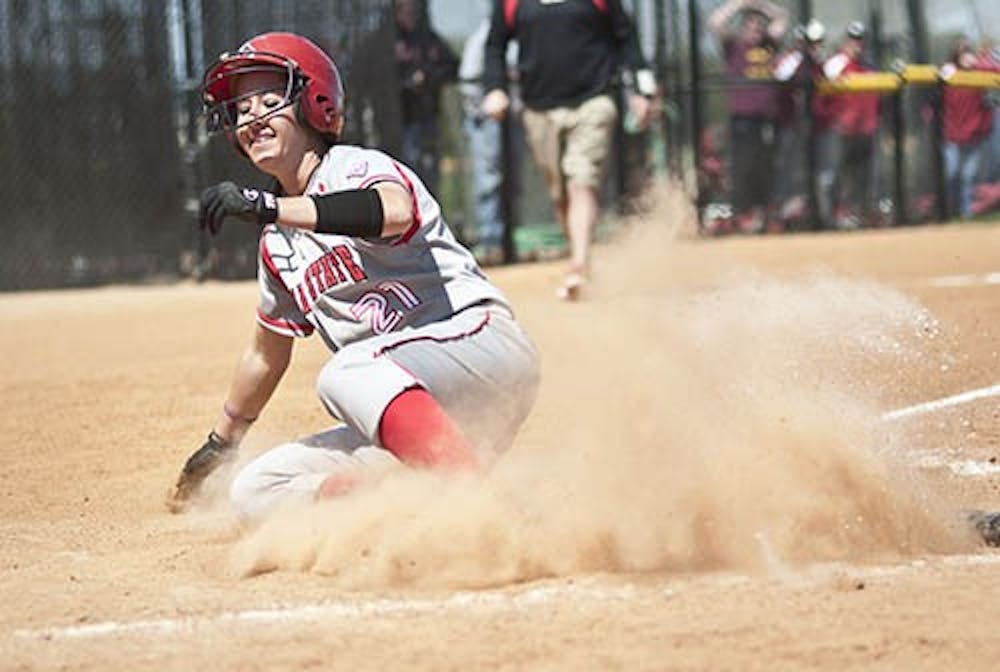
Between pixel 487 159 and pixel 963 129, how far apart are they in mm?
5614

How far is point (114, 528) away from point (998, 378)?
389 centimetres

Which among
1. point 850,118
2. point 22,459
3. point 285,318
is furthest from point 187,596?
point 850,118

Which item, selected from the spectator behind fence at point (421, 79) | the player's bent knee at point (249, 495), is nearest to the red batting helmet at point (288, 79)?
the player's bent knee at point (249, 495)

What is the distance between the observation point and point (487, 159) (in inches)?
631

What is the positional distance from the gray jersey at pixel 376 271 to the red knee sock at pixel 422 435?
51 cm

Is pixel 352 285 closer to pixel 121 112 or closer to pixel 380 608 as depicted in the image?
pixel 380 608

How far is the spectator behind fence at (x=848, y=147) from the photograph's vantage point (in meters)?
17.9

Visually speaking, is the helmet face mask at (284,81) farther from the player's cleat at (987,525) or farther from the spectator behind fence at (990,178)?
the spectator behind fence at (990,178)

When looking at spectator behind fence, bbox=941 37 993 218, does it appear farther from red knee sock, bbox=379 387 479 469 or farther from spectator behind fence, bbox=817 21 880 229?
red knee sock, bbox=379 387 479 469

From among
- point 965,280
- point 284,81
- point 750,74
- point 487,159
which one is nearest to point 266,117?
point 284,81

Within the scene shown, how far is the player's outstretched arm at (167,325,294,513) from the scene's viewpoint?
228 inches

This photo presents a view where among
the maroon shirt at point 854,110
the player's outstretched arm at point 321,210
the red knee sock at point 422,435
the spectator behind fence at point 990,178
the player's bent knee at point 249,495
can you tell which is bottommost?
the spectator behind fence at point 990,178

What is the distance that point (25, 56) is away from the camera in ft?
49.0

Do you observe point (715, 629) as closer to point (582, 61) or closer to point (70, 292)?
point (582, 61)
